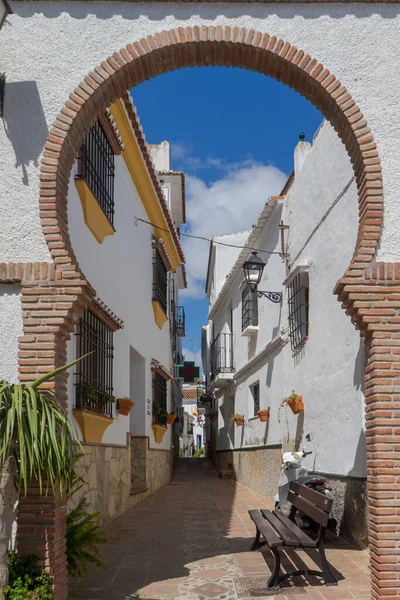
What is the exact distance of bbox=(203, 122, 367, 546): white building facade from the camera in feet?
29.0

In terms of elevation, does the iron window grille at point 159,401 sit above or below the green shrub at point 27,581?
above

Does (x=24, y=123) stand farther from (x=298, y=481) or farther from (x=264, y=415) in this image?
(x=264, y=415)

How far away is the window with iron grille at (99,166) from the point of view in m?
8.84

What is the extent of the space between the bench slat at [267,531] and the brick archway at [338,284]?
92cm

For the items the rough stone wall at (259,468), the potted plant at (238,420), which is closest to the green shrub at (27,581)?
the rough stone wall at (259,468)

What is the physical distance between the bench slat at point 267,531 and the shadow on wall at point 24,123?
3975 millimetres

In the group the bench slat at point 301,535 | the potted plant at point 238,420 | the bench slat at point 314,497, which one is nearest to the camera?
the bench slat at point 301,535

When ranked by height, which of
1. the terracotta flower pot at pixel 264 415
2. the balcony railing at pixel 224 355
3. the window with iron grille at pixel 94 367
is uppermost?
the balcony railing at pixel 224 355

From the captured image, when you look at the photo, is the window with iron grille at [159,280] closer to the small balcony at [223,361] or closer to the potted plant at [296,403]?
the small balcony at [223,361]

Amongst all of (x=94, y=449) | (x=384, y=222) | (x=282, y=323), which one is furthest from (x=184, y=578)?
(x=282, y=323)

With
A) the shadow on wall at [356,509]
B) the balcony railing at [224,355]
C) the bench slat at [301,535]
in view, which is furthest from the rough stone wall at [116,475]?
the balcony railing at [224,355]

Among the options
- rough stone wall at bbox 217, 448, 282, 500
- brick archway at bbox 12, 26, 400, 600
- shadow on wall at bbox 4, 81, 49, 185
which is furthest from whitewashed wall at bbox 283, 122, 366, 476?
shadow on wall at bbox 4, 81, 49, 185

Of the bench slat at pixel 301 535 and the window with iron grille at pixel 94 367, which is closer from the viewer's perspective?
the bench slat at pixel 301 535

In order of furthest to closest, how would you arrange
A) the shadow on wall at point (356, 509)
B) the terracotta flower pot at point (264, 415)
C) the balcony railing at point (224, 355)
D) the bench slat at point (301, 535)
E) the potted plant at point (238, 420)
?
the balcony railing at point (224, 355) → the potted plant at point (238, 420) → the terracotta flower pot at point (264, 415) → the shadow on wall at point (356, 509) → the bench slat at point (301, 535)
